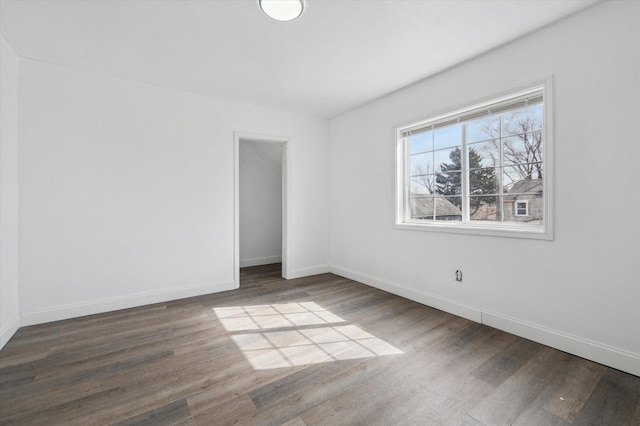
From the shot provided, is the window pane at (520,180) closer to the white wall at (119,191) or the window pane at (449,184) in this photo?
the window pane at (449,184)

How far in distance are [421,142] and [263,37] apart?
2.17 metres

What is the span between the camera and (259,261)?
5.68 meters

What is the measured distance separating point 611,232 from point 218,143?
403 centimetres

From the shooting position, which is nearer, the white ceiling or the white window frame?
the white ceiling

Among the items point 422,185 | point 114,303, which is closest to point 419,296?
point 422,185

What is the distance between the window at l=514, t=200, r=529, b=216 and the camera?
257cm

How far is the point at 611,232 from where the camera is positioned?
204 centimetres

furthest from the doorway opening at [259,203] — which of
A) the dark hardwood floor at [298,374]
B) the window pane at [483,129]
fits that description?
the window pane at [483,129]

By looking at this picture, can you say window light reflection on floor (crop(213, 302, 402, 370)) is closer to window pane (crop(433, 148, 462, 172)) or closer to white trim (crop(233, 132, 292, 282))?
white trim (crop(233, 132, 292, 282))

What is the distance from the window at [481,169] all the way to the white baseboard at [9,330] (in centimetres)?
399

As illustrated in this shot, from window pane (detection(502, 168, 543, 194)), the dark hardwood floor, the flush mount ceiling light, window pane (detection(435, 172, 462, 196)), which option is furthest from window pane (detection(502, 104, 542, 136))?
the flush mount ceiling light

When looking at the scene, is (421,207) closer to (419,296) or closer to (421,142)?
(421,142)

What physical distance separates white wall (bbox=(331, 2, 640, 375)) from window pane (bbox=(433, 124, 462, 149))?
256mm

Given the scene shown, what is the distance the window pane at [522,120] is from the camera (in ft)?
8.21
